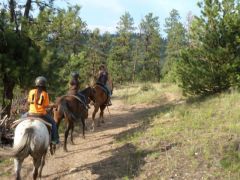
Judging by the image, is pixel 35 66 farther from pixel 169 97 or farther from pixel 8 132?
pixel 169 97

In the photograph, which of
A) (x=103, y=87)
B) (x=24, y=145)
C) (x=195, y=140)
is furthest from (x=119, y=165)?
(x=103, y=87)

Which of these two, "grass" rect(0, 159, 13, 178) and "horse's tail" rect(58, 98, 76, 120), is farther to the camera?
"horse's tail" rect(58, 98, 76, 120)

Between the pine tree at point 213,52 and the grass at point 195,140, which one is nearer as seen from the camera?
the grass at point 195,140

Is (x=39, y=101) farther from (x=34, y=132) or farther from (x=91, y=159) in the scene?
(x=91, y=159)

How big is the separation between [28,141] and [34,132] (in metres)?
0.23

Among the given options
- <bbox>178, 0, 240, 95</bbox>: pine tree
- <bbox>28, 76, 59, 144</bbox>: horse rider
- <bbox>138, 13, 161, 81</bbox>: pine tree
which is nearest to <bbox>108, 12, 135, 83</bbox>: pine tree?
<bbox>138, 13, 161, 81</bbox>: pine tree

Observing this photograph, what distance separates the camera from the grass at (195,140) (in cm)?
916

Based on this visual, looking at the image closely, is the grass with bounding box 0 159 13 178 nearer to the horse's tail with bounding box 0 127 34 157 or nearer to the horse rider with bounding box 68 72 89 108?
the horse's tail with bounding box 0 127 34 157

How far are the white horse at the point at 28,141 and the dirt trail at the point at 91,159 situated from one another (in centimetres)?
149

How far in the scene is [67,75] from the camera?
60.9ft

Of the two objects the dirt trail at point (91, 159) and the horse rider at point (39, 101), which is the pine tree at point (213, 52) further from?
the horse rider at point (39, 101)

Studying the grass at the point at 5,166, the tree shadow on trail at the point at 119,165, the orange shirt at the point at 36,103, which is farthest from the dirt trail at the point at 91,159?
the orange shirt at the point at 36,103

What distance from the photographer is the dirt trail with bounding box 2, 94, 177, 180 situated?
32.3ft

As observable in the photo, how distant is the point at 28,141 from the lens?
830cm
